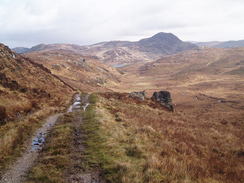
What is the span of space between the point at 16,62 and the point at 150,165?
46.1m

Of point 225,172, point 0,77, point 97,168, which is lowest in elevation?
point 225,172

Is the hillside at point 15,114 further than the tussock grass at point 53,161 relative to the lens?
Yes

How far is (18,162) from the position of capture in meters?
11.2

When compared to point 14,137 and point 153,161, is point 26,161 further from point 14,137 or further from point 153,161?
point 153,161

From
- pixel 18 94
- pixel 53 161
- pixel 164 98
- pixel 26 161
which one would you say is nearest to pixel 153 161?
pixel 53 161

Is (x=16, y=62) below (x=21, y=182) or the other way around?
the other way around

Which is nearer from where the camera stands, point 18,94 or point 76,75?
point 18,94

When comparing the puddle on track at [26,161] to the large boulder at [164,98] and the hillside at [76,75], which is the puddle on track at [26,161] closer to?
the large boulder at [164,98]

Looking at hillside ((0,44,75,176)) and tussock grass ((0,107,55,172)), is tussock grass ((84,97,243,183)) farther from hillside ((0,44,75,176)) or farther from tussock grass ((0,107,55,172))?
hillside ((0,44,75,176))

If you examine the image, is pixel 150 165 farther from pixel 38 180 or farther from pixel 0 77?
pixel 0 77

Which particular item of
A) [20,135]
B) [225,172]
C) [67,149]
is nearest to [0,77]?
[20,135]

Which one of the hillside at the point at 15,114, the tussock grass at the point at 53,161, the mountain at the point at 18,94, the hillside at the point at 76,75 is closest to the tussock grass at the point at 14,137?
the hillside at the point at 15,114

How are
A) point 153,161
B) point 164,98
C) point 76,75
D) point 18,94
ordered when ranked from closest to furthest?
point 153,161 → point 18,94 → point 164,98 → point 76,75

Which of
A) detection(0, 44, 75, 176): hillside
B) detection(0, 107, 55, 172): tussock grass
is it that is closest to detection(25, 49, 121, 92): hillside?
detection(0, 44, 75, 176): hillside
